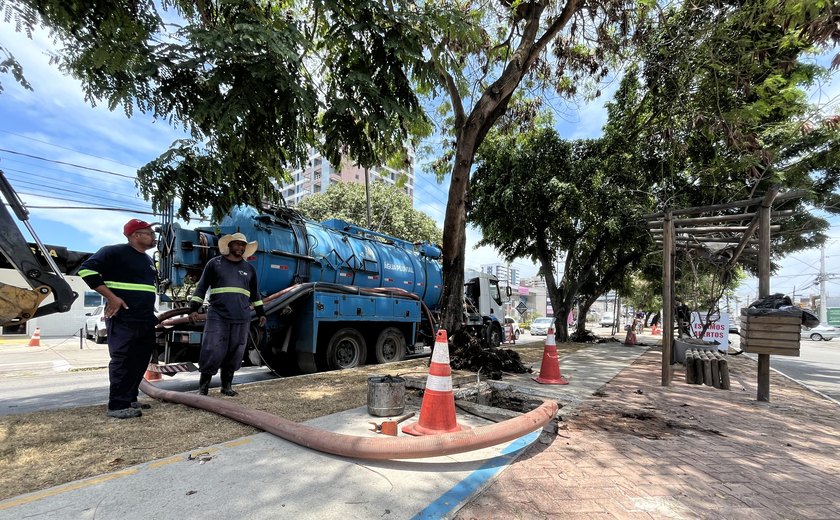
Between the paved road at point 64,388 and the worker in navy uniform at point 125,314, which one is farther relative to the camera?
the paved road at point 64,388

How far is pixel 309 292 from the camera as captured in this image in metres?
Answer: 7.38

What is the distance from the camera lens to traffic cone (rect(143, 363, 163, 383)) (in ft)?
20.0

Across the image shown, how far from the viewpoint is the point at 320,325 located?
7.91 m

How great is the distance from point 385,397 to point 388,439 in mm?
1265

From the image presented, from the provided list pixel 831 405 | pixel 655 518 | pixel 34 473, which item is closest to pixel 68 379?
pixel 34 473

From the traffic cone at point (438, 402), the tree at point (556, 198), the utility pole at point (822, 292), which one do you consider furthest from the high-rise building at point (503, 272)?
the traffic cone at point (438, 402)

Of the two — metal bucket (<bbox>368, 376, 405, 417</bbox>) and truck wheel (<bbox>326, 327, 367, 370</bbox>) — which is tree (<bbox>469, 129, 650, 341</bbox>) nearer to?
truck wheel (<bbox>326, 327, 367, 370</bbox>)

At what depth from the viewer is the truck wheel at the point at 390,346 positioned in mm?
9141

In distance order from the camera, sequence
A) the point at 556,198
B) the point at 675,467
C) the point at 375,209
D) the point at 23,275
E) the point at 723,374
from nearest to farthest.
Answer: the point at 675,467
the point at 23,275
the point at 723,374
the point at 556,198
the point at 375,209

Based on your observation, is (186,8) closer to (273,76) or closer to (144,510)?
(273,76)

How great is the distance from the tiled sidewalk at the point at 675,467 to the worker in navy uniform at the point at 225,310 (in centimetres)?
334

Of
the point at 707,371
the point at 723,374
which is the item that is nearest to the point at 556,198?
the point at 707,371

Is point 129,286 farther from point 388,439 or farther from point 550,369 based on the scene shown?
point 550,369

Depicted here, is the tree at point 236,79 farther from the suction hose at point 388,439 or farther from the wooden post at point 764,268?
the wooden post at point 764,268
